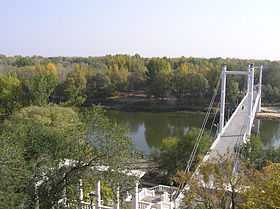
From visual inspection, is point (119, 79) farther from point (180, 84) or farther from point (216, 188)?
point (216, 188)

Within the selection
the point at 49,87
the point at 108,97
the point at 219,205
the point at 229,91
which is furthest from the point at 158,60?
the point at 219,205

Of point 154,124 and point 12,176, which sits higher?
point 12,176

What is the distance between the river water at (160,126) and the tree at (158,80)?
13.2 ft

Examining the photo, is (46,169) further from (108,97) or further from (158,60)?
(158,60)

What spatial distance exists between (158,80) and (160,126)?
9.96 m

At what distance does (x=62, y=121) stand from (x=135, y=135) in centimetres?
864

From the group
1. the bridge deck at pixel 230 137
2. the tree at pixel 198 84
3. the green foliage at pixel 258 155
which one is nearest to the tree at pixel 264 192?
the green foliage at pixel 258 155

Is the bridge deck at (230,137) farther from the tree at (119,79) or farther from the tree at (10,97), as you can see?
the tree at (119,79)

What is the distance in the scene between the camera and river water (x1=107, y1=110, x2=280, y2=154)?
66.8ft

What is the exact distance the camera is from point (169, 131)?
23.4m

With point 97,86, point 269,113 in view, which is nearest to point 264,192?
point 269,113

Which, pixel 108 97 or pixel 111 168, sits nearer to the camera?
pixel 111 168

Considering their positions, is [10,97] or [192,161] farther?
[10,97]

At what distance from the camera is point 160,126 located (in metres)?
25.3
